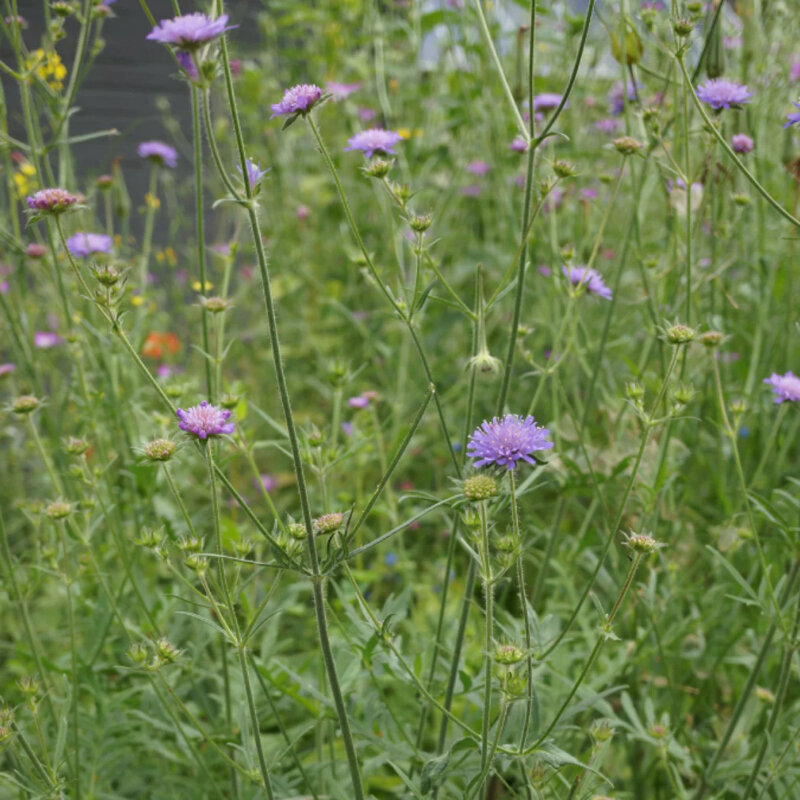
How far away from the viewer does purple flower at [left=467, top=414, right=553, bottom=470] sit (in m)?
0.85

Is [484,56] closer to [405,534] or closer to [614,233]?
[614,233]

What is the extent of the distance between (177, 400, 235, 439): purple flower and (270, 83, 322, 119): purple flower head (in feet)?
1.10

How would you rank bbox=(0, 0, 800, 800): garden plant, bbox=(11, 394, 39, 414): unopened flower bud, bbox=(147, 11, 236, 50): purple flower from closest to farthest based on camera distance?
bbox=(147, 11, 236, 50): purple flower, bbox=(0, 0, 800, 800): garden plant, bbox=(11, 394, 39, 414): unopened flower bud

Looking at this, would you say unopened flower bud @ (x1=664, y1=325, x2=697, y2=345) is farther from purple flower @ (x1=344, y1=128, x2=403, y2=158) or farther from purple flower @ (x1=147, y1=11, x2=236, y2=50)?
purple flower @ (x1=147, y1=11, x2=236, y2=50)

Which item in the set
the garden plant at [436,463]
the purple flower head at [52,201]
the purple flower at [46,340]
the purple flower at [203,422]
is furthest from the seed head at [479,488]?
the purple flower at [46,340]

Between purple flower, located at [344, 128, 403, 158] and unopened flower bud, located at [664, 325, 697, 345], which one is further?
purple flower, located at [344, 128, 403, 158]

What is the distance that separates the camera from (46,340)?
2311 mm

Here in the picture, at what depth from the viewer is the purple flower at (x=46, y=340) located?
2.19 metres

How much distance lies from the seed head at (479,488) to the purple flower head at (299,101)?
0.44 m

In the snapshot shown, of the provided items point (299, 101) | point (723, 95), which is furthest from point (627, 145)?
point (299, 101)

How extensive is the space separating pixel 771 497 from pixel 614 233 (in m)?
1.24

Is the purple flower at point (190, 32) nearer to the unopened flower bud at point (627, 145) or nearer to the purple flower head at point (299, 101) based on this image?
the purple flower head at point (299, 101)

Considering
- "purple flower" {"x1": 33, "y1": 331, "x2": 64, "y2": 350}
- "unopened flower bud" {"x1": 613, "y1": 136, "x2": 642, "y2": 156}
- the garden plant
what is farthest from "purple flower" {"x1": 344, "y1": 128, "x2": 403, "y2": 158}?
"purple flower" {"x1": 33, "y1": 331, "x2": 64, "y2": 350}

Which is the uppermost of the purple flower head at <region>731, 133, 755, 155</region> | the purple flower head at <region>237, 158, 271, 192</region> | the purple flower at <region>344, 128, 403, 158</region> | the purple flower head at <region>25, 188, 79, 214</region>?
the purple flower head at <region>237, 158, 271, 192</region>
